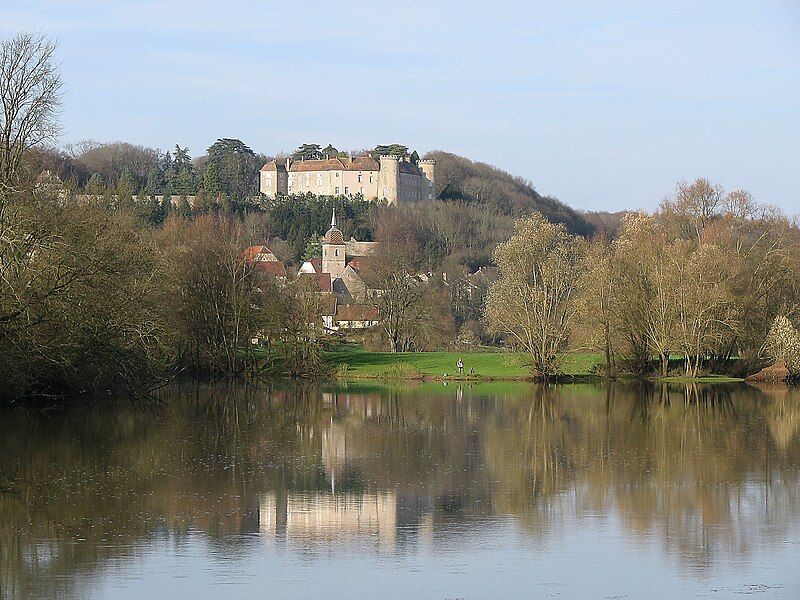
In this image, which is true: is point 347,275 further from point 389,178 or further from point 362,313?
point 362,313

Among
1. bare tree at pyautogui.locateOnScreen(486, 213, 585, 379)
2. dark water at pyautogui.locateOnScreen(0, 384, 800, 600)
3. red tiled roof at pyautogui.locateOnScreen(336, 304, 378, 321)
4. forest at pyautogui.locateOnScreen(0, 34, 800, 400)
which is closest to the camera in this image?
dark water at pyautogui.locateOnScreen(0, 384, 800, 600)

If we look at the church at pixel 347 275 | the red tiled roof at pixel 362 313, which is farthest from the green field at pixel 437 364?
the church at pixel 347 275

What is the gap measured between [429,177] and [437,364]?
94.4 meters

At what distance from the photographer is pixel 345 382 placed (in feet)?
140

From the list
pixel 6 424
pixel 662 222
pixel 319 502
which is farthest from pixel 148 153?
pixel 319 502

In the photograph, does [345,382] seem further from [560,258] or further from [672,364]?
[672,364]

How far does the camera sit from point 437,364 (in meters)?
45.7

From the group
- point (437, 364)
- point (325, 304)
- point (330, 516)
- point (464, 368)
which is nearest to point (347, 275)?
point (325, 304)

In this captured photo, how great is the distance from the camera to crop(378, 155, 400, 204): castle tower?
433ft

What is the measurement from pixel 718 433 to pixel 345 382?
20015mm

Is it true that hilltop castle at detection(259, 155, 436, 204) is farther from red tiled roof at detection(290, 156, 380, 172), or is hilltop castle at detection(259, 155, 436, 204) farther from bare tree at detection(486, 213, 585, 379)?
bare tree at detection(486, 213, 585, 379)

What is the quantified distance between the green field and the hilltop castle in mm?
84159

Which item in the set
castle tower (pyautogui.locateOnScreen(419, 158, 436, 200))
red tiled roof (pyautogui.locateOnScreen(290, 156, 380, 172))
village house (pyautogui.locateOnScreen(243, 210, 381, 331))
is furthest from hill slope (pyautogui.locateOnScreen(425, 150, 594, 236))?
village house (pyautogui.locateOnScreen(243, 210, 381, 331))

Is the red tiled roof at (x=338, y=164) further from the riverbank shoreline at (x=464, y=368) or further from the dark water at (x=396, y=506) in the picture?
the dark water at (x=396, y=506)
